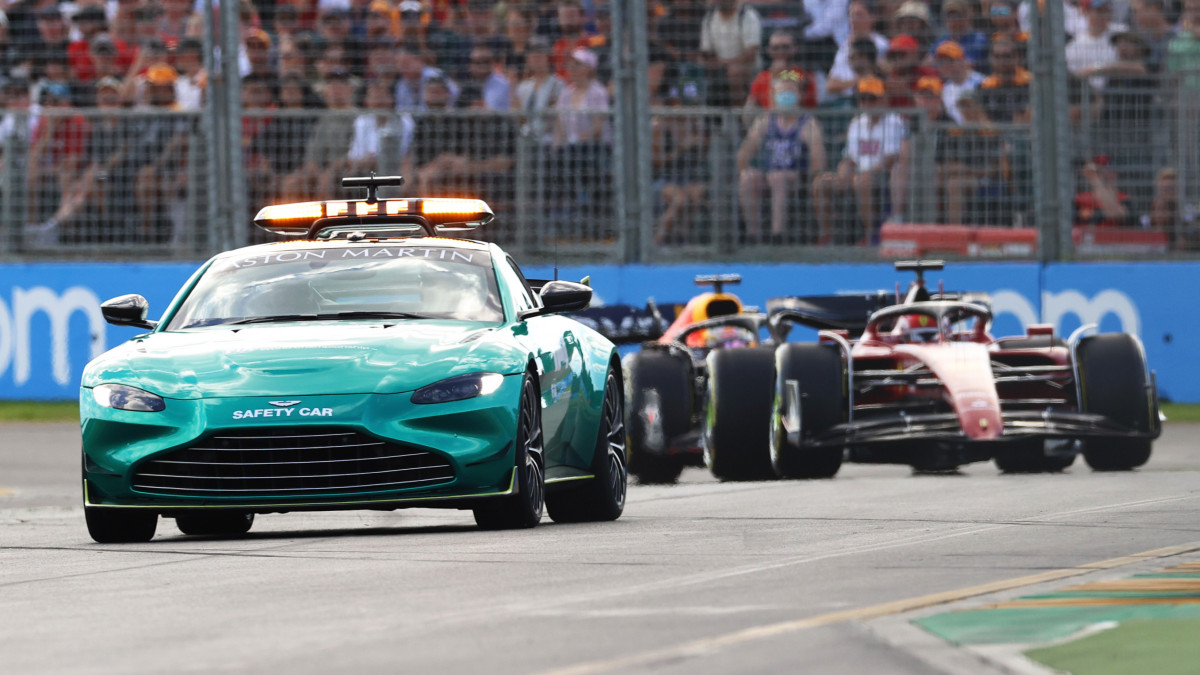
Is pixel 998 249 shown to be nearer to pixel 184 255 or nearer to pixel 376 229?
pixel 184 255

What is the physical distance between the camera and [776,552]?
719cm

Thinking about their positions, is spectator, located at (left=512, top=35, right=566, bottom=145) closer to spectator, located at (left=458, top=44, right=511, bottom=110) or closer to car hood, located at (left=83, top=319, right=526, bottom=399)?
spectator, located at (left=458, top=44, right=511, bottom=110)

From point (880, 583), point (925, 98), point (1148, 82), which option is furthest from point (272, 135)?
point (880, 583)

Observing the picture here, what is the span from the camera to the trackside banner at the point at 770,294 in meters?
17.1

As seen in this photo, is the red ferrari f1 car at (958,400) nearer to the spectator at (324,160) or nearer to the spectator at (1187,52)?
the spectator at (1187,52)

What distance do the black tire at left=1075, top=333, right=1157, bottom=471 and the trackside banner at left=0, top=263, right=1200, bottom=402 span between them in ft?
16.1

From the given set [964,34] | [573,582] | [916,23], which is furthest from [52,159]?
[573,582]

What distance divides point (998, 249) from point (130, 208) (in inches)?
280

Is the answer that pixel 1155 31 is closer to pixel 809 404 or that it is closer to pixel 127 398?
pixel 809 404

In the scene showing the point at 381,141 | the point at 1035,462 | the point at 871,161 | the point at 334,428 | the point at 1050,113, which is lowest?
the point at 1035,462

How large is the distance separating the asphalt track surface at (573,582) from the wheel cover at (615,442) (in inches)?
6.7

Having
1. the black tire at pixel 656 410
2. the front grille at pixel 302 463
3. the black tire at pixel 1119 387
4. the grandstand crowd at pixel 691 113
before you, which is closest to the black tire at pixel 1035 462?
the black tire at pixel 1119 387

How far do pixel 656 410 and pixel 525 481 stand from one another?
4404mm

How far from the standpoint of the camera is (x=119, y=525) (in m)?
8.36
